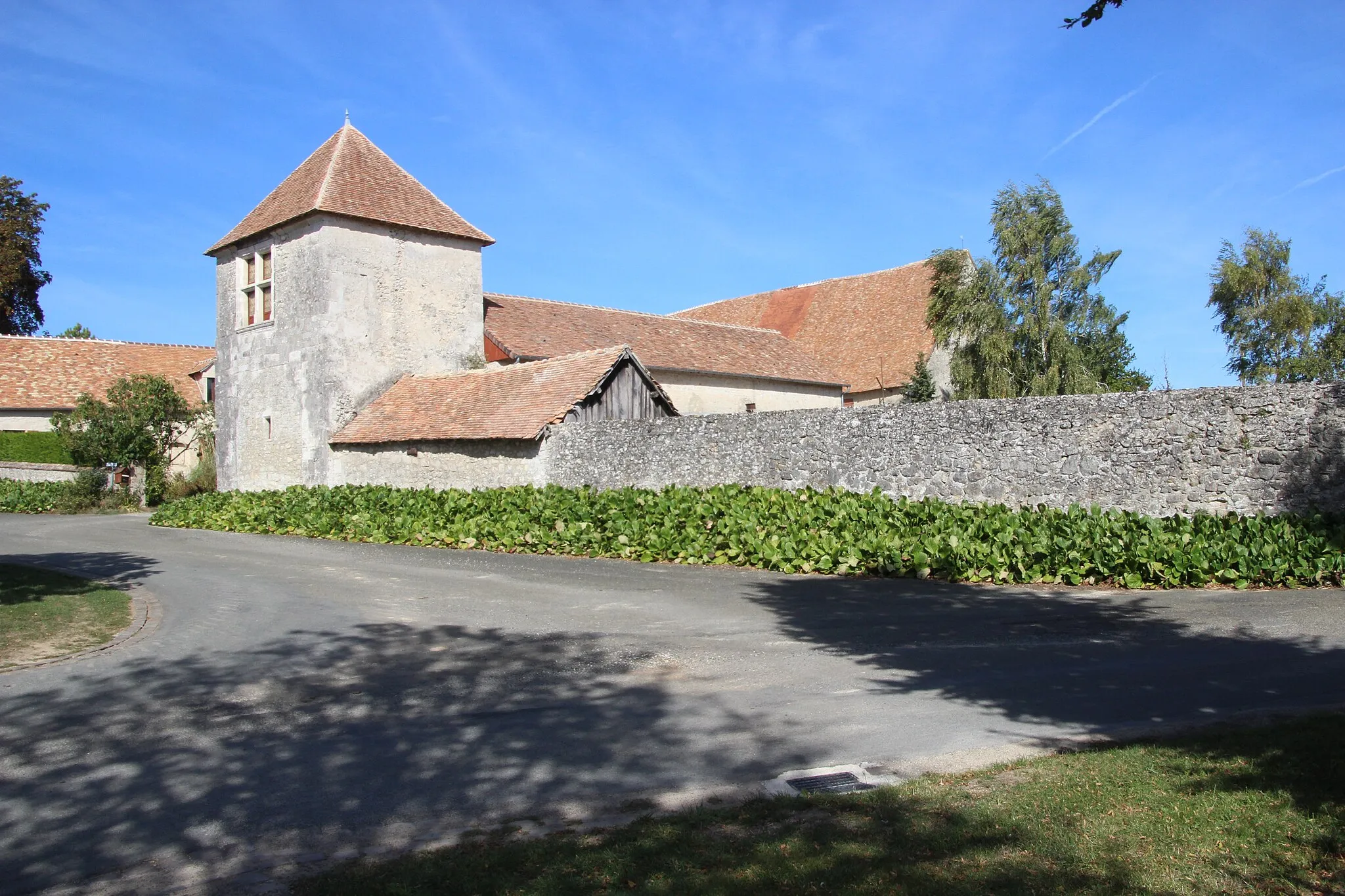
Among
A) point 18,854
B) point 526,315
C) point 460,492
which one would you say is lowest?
point 18,854

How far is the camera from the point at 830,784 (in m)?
5.20

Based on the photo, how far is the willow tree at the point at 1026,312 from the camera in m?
32.5

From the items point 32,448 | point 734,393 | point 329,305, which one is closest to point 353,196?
point 329,305

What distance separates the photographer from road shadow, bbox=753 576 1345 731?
670 cm

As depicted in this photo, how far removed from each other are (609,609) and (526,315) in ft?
64.2

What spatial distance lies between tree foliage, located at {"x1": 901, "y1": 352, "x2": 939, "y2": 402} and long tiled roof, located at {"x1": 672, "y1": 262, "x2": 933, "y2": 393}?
113 centimetres

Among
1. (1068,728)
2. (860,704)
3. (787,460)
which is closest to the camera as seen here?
(1068,728)

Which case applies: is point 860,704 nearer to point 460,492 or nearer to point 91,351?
point 460,492

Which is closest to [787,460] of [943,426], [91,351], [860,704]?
[943,426]

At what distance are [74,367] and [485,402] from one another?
100 ft

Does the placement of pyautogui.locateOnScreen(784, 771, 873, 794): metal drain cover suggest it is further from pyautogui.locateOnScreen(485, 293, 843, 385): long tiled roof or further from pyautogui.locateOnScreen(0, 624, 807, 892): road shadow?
pyautogui.locateOnScreen(485, 293, 843, 385): long tiled roof

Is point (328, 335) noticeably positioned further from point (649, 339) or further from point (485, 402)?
point (649, 339)

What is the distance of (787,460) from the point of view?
1802 centimetres

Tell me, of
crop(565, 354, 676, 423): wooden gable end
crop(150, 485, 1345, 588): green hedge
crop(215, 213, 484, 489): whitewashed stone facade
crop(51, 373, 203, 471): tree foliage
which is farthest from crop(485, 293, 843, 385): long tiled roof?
crop(51, 373, 203, 471): tree foliage
